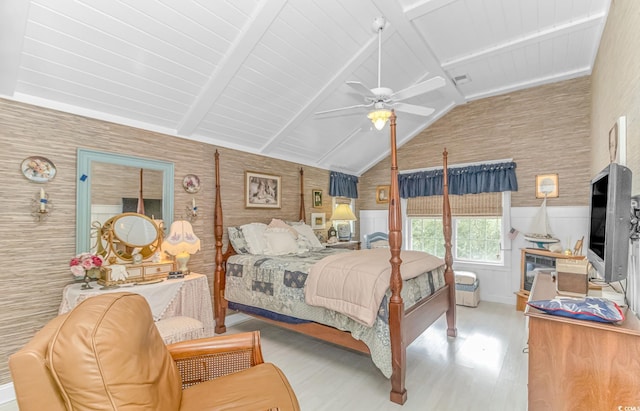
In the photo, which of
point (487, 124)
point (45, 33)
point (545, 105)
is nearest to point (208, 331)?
point (45, 33)

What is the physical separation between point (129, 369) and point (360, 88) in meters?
2.22

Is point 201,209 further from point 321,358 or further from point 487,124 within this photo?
point 487,124

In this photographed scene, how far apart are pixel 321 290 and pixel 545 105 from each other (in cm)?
434

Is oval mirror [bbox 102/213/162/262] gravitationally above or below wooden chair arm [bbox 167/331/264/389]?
above

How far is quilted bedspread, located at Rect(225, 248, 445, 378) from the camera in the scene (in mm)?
2252

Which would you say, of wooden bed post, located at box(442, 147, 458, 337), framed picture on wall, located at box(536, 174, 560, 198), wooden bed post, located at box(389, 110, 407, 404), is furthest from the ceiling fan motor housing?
framed picture on wall, located at box(536, 174, 560, 198)

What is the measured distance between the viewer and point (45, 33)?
6.71 ft

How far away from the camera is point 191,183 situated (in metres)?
3.41

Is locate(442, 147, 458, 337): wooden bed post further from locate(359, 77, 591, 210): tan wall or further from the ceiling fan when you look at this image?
locate(359, 77, 591, 210): tan wall

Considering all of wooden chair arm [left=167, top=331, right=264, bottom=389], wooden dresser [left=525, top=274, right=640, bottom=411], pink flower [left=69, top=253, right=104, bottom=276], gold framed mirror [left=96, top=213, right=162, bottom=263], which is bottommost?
wooden chair arm [left=167, top=331, right=264, bottom=389]

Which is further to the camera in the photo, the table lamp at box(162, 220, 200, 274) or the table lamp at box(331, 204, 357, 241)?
the table lamp at box(331, 204, 357, 241)

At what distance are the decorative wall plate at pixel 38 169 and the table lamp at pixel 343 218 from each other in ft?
11.9

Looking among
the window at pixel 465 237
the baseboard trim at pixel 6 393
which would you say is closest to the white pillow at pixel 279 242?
the baseboard trim at pixel 6 393

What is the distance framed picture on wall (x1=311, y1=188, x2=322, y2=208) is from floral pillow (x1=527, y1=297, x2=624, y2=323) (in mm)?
3969
